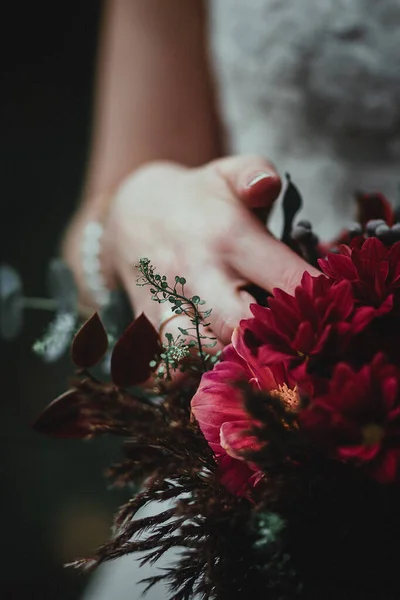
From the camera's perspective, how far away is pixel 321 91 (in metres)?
0.62

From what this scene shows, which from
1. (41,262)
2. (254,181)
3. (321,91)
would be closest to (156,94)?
(321,91)

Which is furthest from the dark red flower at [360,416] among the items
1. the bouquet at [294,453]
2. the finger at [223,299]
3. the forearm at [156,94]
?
the forearm at [156,94]

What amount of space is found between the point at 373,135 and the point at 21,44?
3.89 ft

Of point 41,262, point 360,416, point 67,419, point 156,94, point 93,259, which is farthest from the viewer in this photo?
point 41,262

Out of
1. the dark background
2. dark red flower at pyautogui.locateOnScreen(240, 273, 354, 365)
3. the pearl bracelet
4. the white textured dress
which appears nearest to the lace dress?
the white textured dress

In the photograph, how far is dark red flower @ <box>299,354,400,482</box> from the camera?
0.21 m

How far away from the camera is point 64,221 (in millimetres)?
1590

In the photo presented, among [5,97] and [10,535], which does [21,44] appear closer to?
[5,97]

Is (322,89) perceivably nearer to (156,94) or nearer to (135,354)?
(156,94)

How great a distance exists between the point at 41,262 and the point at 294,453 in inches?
53.1

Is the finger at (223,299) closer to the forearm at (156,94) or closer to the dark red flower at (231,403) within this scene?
the dark red flower at (231,403)

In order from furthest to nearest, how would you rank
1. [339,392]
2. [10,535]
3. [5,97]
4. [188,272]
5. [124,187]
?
[5,97] < [10,535] < [124,187] < [188,272] < [339,392]

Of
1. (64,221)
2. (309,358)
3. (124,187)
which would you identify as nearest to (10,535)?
(64,221)

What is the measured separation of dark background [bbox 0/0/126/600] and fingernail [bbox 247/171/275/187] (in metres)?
0.78
